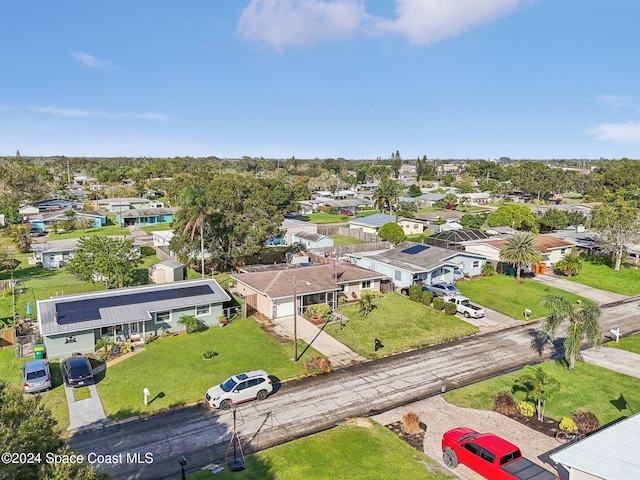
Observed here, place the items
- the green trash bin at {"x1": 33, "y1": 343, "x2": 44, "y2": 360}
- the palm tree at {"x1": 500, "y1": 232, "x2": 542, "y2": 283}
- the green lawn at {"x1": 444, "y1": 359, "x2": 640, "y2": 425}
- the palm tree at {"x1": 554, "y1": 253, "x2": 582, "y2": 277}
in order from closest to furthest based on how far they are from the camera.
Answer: the green lawn at {"x1": 444, "y1": 359, "x2": 640, "y2": 425} < the green trash bin at {"x1": 33, "y1": 343, "x2": 44, "y2": 360} < the palm tree at {"x1": 500, "y1": 232, "x2": 542, "y2": 283} < the palm tree at {"x1": 554, "y1": 253, "x2": 582, "y2": 277}

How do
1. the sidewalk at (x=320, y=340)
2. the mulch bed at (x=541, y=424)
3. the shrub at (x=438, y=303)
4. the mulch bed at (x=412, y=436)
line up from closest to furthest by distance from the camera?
the mulch bed at (x=412, y=436) < the mulch bed at (x=541, y=424) < the sidewalk at (x=320, y=340) < the shrub at (x=438, y=303)

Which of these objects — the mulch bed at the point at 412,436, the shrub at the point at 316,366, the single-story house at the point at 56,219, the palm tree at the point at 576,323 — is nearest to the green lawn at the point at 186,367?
the shrub at the point at 316,366

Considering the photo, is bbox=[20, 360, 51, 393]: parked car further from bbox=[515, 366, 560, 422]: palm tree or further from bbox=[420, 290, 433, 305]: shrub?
bbox=[420, 290, 433, 305]: shrub

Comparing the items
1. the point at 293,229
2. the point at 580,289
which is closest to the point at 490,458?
the point at 580,289

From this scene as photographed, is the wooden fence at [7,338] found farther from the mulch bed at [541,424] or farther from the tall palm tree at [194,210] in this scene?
the mulch bed at [541,424]

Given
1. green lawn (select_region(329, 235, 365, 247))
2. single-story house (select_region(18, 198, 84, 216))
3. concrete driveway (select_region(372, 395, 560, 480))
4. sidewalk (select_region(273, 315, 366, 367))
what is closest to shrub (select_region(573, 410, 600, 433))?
concrete driveway (select_region(372, 395, 560, 480))
